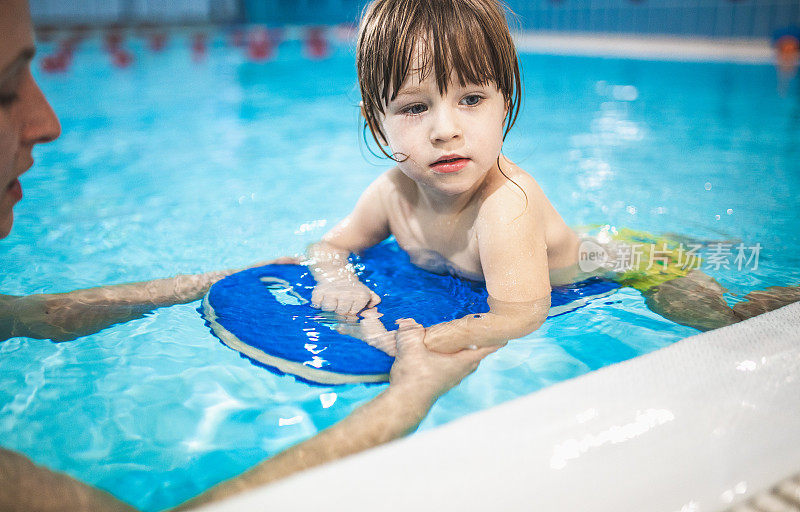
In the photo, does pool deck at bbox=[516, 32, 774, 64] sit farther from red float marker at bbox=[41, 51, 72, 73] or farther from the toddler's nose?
the toddler's nose

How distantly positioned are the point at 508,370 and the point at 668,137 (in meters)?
4.22

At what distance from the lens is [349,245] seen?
93.8 inches

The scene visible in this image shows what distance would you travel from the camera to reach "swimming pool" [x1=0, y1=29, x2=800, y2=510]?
56.4 inches

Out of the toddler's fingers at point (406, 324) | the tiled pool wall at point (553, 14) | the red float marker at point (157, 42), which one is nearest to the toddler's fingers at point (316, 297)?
the toddler's fingers at point (406, 324)

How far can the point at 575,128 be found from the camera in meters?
5.73

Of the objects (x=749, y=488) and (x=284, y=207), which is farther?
(x=284, y=207)

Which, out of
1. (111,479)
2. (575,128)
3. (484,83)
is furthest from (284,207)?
(575,128)

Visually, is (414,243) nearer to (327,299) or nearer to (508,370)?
(327,299)

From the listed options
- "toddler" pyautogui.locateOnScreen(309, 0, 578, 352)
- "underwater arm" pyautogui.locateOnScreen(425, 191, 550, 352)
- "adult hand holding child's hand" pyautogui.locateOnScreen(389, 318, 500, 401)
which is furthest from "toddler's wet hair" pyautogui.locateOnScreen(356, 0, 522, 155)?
"adult hand holding child's hand" pyautogui.locateOnScreen(389, 318, 500, 401)

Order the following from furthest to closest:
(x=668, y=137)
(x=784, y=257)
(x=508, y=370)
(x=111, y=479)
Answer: (x=668, y=137) → (x=784, y=257) → (x=508, y=370) → (x=111, y=479)

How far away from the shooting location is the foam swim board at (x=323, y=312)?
1.62 meters

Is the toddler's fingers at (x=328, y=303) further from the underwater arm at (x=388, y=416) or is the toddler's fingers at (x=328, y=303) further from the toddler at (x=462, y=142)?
the underwater arm at (x=388, y=416)

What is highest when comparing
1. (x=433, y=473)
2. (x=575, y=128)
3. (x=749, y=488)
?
(x=433, y=473)

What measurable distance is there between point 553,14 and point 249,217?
48.5 feet
